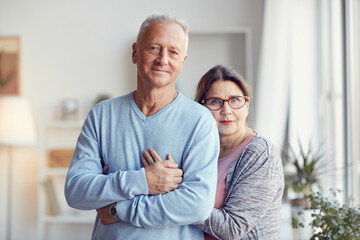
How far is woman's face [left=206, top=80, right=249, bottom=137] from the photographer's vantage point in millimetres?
1955

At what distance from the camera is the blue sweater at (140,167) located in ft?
5.09

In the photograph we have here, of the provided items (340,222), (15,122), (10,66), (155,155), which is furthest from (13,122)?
(155,155)

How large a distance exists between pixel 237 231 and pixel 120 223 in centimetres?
41

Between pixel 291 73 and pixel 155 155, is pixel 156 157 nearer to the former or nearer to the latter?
pixel 155 155

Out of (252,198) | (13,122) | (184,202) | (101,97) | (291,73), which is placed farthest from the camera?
(101,97)

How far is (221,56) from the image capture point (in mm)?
5016

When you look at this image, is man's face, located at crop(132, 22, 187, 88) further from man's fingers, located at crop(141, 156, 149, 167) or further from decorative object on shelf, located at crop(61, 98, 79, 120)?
decorative object on shelf, located at crop(61, 98, 79, 120)

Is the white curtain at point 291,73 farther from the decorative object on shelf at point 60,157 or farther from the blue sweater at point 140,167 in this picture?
the blue sweater at point 140,167

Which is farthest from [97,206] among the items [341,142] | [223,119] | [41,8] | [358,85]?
[41,8]

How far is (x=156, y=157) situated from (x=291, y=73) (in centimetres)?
304

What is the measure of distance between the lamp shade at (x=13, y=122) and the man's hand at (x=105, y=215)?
3569 mm

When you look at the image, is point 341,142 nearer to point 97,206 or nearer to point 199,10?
point 199,10

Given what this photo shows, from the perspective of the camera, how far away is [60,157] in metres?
5.01

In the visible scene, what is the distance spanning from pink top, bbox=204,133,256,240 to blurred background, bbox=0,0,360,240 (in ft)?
7.90
